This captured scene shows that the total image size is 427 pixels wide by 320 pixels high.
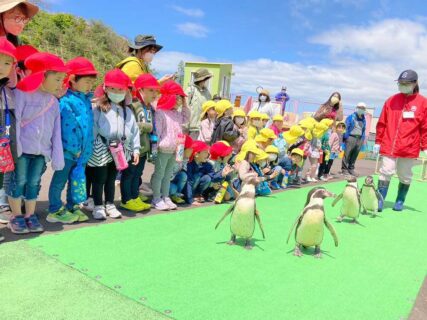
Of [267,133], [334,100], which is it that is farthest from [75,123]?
[334,100]

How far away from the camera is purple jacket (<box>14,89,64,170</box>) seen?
3.68 meters

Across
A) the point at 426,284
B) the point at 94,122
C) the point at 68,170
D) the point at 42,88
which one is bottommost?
the point at 426,284

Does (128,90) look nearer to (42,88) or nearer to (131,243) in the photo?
(42,88)

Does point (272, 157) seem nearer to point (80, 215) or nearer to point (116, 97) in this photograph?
point (116, 97)

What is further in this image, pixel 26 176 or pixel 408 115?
pixel 408 115

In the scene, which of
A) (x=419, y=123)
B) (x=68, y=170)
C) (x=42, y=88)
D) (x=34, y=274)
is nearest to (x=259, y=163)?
(x=419, y=123)

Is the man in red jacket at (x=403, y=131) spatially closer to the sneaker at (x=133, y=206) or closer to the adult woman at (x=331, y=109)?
the adult woman at (x=331, y=109)

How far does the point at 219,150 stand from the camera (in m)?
6.00

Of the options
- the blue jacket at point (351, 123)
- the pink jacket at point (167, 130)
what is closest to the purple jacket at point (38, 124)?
the pink jacket at point (167, 130)

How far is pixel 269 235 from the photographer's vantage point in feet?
15.1

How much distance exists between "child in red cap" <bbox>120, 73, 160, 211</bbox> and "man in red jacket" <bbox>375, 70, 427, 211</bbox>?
151 inches

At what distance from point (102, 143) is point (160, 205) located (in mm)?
1233

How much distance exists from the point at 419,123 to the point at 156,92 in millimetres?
4320

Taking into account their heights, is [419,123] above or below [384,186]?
above
